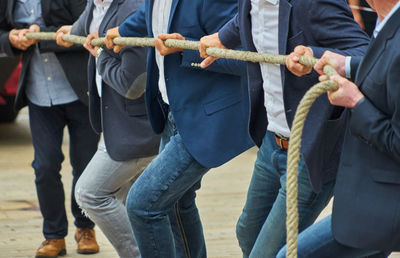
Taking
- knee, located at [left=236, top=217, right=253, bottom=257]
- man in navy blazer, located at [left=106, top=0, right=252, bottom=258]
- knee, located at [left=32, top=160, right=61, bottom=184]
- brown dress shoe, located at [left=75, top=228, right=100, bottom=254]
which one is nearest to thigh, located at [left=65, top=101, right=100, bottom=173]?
knee, located at [left=32, top=160, right=61, bottom=184]

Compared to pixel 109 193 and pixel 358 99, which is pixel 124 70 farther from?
pixel 358 99

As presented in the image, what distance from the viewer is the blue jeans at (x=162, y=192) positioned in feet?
10.1

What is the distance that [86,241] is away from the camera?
4.55 metres

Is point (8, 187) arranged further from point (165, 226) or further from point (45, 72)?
point (165, 226)

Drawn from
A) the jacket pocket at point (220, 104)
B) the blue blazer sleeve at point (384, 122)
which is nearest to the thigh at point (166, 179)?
the jacket pocket at point (220, 104)

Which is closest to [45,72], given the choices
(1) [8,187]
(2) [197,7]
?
(2) [197,7]

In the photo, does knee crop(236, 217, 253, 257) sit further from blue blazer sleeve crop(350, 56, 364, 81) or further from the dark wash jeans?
the dark wash jeans

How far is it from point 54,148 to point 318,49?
2243 mm

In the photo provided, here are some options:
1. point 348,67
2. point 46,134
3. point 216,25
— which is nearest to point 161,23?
point 216,25

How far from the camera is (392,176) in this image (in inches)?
86.4

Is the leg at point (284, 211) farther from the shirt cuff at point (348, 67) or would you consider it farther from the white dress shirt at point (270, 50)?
the shirt cuff at point (348, 67)

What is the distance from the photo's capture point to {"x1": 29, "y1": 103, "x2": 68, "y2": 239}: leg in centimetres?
440

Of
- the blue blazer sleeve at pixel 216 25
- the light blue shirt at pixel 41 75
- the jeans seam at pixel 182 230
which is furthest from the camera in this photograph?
the light blue shirt at pixel 41 75

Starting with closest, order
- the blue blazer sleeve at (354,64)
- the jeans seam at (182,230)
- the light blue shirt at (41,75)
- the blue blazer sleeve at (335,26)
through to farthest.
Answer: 1. the blue blazer sleeve at (354,64)
2. the blue blazer sleeve at (335,26)
3. the jeans seam at (182,230)
4. the light blue shirt at (41,75)
